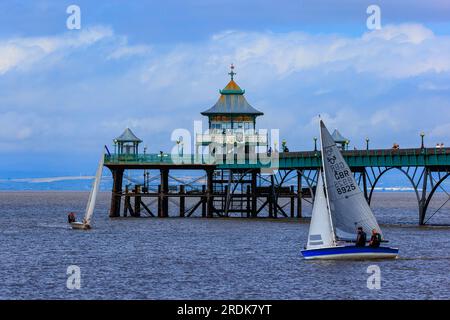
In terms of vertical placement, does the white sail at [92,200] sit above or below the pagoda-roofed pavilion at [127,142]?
below

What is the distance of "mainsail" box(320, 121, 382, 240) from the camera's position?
208 feet

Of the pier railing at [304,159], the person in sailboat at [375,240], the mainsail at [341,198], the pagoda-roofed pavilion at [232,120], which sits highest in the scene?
the pagoda-roofed pavilion at [232,120]

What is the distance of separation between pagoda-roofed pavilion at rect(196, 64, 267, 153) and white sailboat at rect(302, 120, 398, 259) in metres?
51.6

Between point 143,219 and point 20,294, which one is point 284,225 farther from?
point 20,294

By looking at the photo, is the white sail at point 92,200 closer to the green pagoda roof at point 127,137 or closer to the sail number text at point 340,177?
the green pagoda roof at point 127,137

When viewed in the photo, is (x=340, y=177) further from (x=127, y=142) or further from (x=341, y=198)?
(x=127, y=142)

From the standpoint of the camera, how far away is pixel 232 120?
117m

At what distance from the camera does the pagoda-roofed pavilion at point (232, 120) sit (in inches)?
4577

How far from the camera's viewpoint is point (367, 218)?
2500 inches

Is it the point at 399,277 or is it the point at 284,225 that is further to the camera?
the point at 284,225

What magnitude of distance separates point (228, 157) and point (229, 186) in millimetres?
3194

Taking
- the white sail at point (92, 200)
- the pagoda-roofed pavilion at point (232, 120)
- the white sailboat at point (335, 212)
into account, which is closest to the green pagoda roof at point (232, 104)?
the pagoda-roofed pavilion at point (232, 120)

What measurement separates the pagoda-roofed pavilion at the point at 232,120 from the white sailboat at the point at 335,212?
5159 cm
